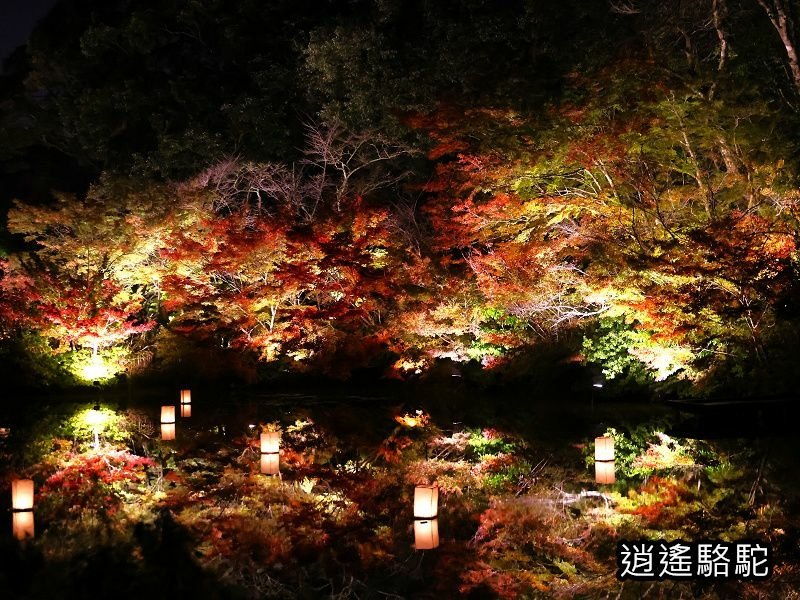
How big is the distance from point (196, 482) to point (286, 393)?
382 inches

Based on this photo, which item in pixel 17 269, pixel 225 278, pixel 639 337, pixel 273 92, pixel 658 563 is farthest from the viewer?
pixel 273 92

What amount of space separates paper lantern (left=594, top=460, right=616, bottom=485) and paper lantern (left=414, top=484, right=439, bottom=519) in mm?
2382

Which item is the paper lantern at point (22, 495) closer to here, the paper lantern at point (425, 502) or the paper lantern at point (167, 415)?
the paper lantern at point (425, 502)

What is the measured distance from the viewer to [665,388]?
14625 mm

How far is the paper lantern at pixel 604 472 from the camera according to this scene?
8.12 meters

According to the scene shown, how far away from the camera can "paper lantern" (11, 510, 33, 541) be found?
6383 millimetres

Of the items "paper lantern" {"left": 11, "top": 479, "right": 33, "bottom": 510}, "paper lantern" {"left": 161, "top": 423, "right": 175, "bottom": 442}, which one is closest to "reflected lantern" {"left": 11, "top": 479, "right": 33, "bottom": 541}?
"paper lantern" {"left": 11, "top": 479, "right": 33, "bottom": 510}

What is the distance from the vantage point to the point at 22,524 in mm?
6676

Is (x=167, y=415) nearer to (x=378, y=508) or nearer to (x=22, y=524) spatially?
(x=22, y=524)

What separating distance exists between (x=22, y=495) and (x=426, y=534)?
360 centimetres

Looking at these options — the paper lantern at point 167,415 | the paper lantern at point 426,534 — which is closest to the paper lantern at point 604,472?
the paper lantern at point 426,534

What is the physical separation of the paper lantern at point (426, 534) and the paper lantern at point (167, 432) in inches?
226

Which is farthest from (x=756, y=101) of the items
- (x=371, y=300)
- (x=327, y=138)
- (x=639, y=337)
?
(x=327, y=138)

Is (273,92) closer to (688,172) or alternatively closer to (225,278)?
(225,278)
